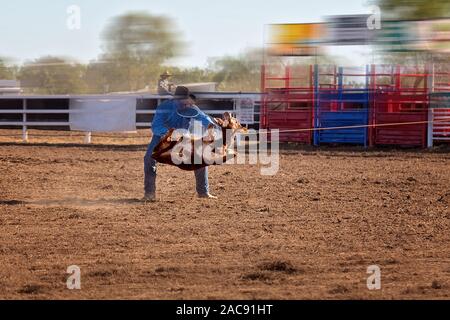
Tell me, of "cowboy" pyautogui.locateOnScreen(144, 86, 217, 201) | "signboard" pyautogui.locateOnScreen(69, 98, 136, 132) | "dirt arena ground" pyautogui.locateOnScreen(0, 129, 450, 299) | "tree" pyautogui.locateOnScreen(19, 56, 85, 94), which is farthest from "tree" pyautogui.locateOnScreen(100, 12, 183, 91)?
"tree" pyautogui.locateOnScreen(19, 56, 85, 94)

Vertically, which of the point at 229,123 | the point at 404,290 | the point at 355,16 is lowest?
the point at 404,290

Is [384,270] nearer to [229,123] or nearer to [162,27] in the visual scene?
[229,123]

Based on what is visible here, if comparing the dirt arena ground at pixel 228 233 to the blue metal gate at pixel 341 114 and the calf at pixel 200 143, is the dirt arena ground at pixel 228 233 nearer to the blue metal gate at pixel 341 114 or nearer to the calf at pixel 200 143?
the calf at pixel 200 143

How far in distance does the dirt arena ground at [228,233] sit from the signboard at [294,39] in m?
7.50

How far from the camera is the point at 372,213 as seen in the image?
10695mm

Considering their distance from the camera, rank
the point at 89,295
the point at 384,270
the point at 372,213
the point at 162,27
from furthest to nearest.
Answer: the point at 162,27, the point at 372,213, the point at 384,270, the point at 89,295

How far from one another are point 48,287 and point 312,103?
17.1m

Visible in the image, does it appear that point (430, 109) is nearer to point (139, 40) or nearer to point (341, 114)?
point (341, 114)

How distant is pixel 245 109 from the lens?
2427cm

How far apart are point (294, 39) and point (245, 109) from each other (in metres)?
2.50

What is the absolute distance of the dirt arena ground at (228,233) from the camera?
6863 millimetres

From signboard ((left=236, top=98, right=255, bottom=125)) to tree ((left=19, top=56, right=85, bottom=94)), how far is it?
258 inches
